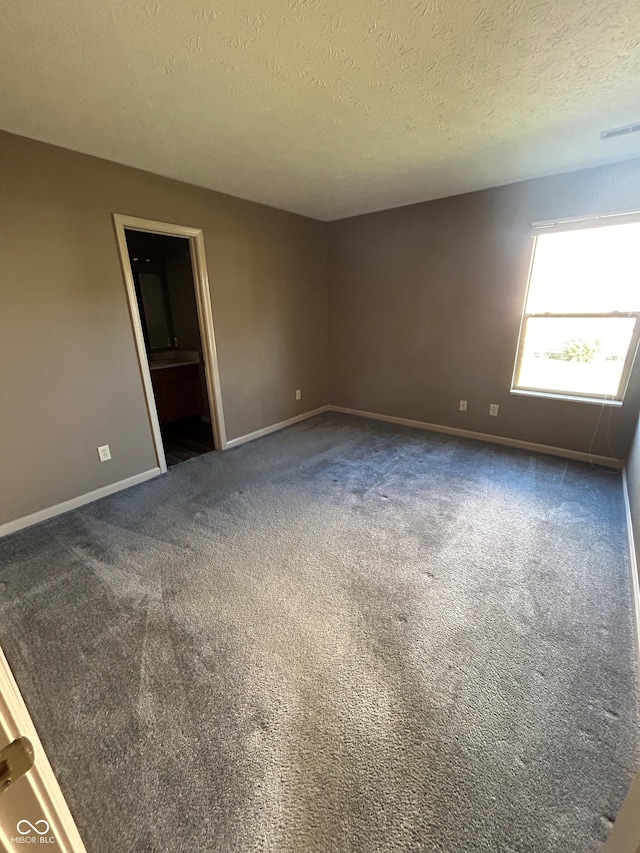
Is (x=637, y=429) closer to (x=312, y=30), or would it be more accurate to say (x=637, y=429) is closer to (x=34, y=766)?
(x=312, y=30)

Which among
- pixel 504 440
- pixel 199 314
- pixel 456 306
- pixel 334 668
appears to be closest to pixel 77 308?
pixel 199 314

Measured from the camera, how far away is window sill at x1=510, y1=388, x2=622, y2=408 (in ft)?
10.2

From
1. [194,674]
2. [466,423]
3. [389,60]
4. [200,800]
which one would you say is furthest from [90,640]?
[466,423]

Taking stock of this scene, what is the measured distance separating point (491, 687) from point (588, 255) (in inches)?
132

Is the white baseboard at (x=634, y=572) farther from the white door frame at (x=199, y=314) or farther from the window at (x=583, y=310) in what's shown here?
the white door frame at (x=199, y=314)

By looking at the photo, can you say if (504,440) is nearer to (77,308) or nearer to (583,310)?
(583,310)

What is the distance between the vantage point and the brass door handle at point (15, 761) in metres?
0.43

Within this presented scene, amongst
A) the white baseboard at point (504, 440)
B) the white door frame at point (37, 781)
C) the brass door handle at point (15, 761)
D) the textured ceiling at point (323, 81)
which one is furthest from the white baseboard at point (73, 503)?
the white baseboard at point (504, 440)

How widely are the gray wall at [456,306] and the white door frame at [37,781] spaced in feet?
12.9

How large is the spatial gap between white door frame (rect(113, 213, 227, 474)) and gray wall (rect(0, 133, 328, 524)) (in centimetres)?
6

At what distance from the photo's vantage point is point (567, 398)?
10.8 ft

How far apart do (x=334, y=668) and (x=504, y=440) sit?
3.05 meters

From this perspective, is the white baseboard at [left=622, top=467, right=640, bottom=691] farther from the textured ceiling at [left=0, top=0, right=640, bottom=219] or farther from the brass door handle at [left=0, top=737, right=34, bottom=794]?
the textured ceiling at [left=0, top=0, right=640, bottom=219]

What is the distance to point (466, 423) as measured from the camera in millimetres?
3973
